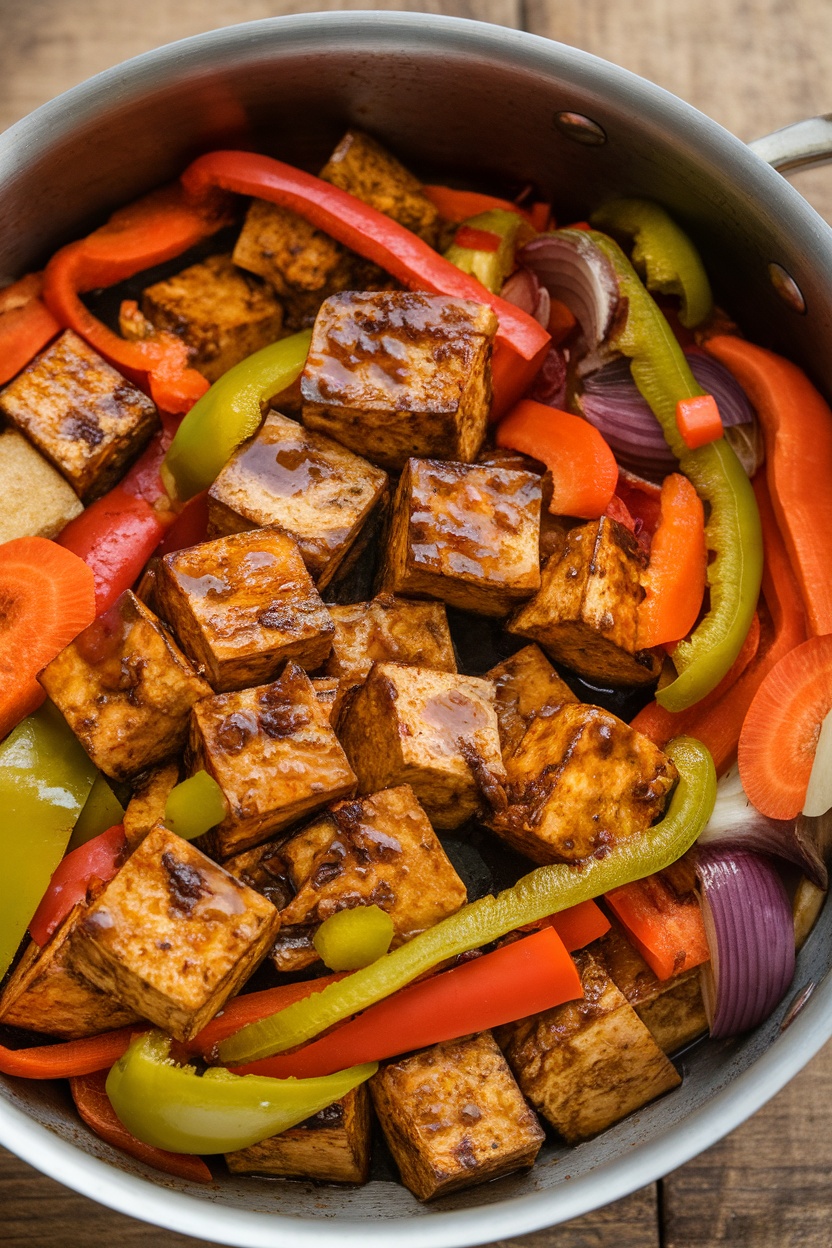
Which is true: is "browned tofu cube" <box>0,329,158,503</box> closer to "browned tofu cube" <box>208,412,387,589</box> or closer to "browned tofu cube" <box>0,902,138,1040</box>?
"browned tofu cube" <box>208,412,387,589</box>

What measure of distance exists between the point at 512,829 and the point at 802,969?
2.34ft

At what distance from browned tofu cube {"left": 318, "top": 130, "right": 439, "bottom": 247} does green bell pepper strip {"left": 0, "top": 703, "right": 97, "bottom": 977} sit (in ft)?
4.84

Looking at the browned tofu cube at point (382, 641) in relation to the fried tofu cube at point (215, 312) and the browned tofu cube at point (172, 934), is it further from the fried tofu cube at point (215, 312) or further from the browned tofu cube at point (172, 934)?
the fried tofu cube at point (215, 312)

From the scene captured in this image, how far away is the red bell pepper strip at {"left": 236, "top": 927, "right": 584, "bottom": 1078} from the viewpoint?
208cm

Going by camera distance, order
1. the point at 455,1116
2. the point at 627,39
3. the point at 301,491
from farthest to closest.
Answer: the point at 627,39 < the point at 301,491 < the point at 455,1116

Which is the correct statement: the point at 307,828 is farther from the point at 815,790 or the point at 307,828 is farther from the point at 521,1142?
the point at 815,790

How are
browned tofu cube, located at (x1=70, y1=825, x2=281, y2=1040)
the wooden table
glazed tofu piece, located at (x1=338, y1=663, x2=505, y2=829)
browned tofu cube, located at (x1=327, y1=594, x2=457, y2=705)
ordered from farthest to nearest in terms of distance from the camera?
the wooden table, browned tofu cube, located at (x1=327, y1=594, x2=457, y2=705), glazed tofu piece, located at (x1=338, y1=663, x2=505, y2=829), browned tofu cube, located at (x1=70, y1=825, x2=281, y2=1040)

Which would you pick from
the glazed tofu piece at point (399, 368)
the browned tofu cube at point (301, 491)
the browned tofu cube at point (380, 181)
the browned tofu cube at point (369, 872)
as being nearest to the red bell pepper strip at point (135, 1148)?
the browned tofu cube at point (369, 872)

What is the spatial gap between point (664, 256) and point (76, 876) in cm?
200

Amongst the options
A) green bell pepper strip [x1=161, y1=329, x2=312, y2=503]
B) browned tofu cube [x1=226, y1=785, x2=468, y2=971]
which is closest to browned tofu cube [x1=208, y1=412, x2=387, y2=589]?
green bell pepper strip [x1=161, y1=329, x2=312, y2=503]

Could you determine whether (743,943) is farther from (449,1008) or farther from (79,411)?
(79,411)

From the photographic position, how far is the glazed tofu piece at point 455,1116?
79.0 inches

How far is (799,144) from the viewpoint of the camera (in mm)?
2229

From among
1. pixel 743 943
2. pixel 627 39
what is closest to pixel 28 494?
pixel 743 943
